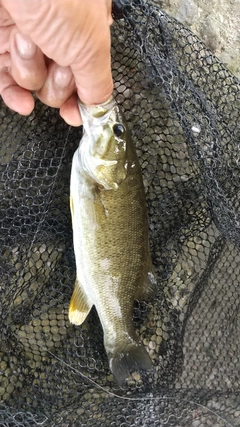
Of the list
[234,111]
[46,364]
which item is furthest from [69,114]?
[46,364]

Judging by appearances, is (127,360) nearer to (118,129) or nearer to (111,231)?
(111,231)

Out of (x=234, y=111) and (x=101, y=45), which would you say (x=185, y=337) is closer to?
(x=234, y=111)

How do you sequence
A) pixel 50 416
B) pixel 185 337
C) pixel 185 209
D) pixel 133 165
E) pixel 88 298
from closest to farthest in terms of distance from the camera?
pixel 133 165, pixel 88 298, pixel 50 416, pixel 185 209, pixel 185 337

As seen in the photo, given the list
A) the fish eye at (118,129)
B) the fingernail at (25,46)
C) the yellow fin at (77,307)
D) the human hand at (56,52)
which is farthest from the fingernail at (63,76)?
the yellow fin at (77,307)

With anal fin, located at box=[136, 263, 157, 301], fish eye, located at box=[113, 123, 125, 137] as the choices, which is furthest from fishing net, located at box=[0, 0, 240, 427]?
fish eye, located at box=[113, 123, 125, 137]

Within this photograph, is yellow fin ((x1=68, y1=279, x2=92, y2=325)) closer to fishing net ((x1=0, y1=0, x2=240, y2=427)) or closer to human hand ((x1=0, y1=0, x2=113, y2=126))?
fishing net ((x1=0, y1=0, x2=240, y2=427))

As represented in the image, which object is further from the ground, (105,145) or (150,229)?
(105,145)

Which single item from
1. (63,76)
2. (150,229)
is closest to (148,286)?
(150,229)
